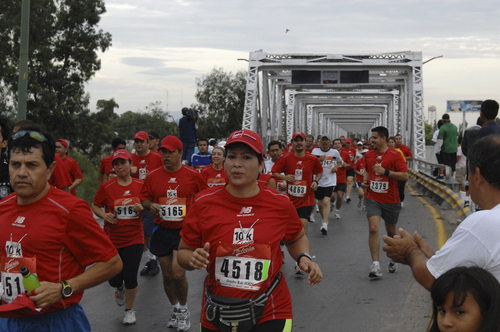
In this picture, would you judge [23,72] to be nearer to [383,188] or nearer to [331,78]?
[383,188]

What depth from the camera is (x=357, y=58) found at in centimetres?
3366

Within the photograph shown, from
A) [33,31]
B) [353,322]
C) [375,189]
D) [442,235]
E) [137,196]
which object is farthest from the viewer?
[33,31]

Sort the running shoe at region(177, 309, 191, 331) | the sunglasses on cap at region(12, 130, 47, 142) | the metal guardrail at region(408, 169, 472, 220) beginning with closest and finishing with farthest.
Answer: the sunglasses on cap at region(12, 130, 47, 142), the running shoe at region(177, 309, 191, 331), the metal guardrail at region(408, 169, 472, 220)

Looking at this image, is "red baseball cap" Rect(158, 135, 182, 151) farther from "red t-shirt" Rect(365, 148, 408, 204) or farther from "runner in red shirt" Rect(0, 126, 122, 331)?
"runner in red shirt" Rect(0, 126, 122, 331)

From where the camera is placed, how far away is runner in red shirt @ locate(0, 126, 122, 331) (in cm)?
307

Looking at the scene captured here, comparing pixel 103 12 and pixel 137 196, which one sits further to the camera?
pixel 103 12

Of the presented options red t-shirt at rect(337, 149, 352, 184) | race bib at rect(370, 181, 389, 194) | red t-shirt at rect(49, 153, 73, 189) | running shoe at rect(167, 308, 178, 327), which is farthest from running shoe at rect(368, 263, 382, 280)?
red t-shirt at rect(337, 149, 352, 184)

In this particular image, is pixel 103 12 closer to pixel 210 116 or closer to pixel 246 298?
pixel 210 116

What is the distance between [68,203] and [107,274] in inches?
17.8

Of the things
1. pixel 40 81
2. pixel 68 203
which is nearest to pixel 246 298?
pixel 68 203

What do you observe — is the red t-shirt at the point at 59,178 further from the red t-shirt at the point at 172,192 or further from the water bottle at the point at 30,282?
the water bottle at the point at 30,282

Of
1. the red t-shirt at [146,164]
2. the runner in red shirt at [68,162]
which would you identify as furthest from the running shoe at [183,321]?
the red t-shirt at [146,164]

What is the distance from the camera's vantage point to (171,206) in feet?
21.9

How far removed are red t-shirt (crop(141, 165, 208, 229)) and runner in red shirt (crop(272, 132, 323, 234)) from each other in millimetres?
2984
